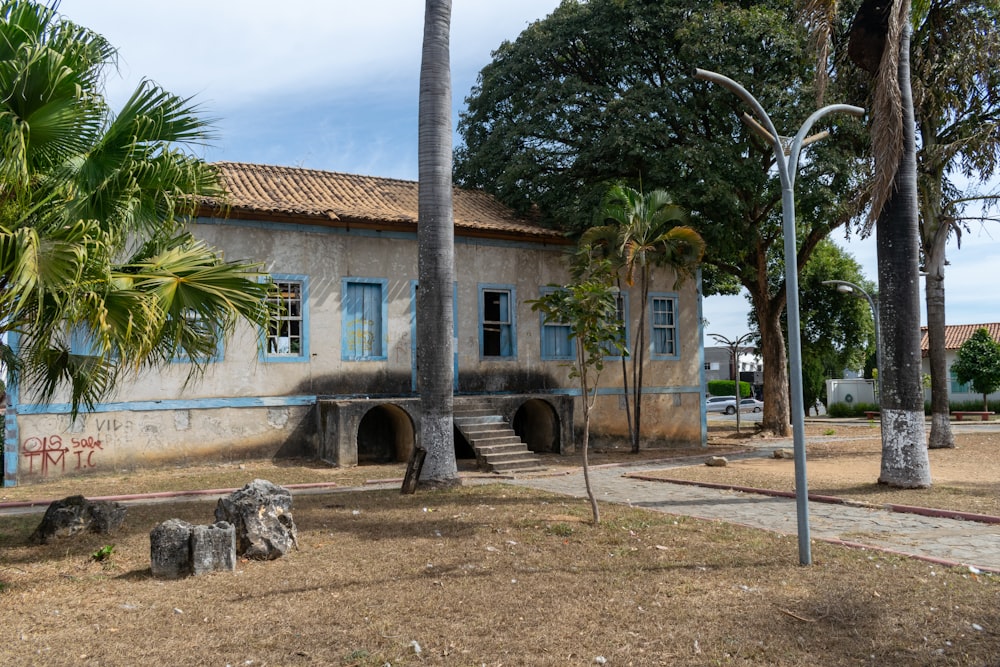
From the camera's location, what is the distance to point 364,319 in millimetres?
16531

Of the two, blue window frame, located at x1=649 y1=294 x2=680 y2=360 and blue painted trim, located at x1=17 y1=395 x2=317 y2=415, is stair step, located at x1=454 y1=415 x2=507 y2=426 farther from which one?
blue window frame, located at x1=649 y1=294 x2=680 y2=360

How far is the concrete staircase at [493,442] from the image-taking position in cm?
1488

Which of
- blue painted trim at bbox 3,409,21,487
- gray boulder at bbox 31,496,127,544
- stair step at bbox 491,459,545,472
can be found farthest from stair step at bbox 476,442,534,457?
blue painted trim at bbox 3,409,21,487

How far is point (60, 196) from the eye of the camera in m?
6.14

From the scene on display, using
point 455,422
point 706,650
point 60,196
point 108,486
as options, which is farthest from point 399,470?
point 706,650

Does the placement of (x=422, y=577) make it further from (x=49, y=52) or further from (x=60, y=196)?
(x=49, y=52)

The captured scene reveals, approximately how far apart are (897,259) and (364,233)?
33.4 feet

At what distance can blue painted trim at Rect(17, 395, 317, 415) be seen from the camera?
44.3 ft

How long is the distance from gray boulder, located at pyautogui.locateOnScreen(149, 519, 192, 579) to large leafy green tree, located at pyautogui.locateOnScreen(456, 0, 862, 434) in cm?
1313

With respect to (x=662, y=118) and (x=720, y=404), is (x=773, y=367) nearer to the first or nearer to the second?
(x=662, y=118)

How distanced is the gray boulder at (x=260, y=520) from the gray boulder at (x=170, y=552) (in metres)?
0.65

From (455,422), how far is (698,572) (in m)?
9.68

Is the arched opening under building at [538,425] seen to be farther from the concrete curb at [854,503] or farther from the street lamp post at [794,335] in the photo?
the street lamp post at [794,335]

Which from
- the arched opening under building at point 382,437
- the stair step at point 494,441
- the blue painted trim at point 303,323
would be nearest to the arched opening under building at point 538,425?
the stair step at point 494,441
